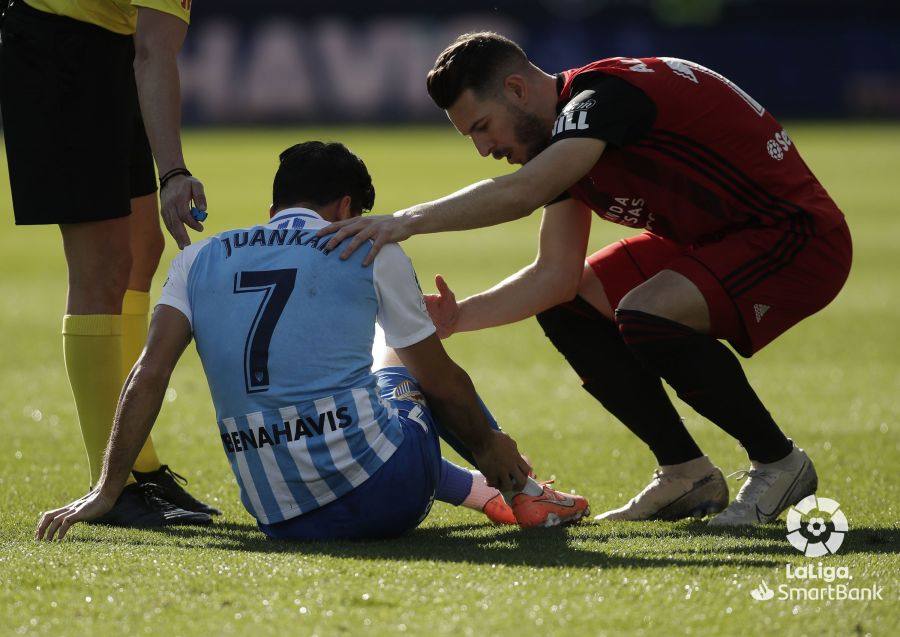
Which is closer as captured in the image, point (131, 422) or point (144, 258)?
point (131, 422)

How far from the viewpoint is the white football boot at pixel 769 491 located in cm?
409

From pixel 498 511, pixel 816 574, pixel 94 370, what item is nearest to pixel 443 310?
pixel 498 511

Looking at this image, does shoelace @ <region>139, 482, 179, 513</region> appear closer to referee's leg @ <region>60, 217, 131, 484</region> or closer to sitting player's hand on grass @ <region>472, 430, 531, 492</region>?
referee's leg @ <region>60, 217, 131, 484</region>

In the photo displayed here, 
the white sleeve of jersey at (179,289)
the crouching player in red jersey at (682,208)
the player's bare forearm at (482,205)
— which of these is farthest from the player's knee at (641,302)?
the white sleeve of jersey at (179,289)

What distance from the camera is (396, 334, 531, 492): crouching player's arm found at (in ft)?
12.0

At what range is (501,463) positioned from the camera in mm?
3842

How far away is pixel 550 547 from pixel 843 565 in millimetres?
791

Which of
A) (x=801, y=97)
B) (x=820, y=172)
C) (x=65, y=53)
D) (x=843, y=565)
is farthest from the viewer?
(x=801, y=97)

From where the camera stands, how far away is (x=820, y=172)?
24359mm

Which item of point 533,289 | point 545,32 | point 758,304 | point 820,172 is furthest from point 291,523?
point 545,32

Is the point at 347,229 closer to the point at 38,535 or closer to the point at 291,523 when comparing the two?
the point at 291,523

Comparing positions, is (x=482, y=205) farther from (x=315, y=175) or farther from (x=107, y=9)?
(x=107, y=9)

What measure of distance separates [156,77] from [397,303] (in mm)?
1287

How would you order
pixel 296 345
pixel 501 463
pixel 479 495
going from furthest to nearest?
pixel 479 495
pixel 501 463
pixel 296 345
